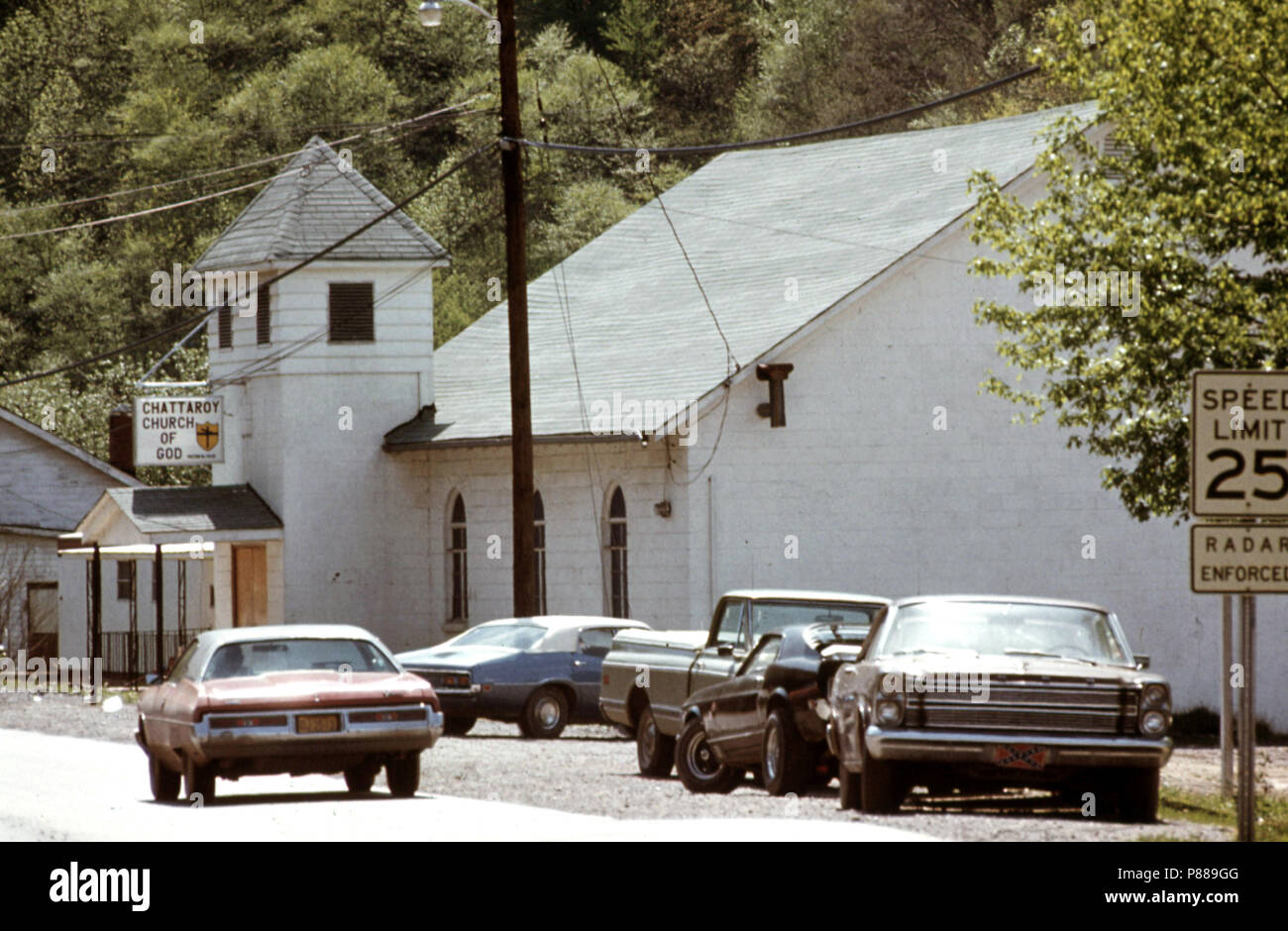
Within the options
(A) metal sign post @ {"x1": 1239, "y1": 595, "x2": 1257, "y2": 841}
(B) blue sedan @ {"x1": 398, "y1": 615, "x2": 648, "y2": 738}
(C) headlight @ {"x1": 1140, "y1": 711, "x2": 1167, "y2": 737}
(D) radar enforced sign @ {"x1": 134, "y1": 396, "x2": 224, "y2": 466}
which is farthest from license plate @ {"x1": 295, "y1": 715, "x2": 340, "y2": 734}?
(D) radar enforced sign @ {"x1": 134, "y1": 396, "x2": 224, "y2": 466}

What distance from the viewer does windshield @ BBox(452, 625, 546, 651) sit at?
2758 cm

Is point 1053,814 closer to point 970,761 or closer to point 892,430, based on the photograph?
point 970,761

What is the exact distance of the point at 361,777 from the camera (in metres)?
18.3

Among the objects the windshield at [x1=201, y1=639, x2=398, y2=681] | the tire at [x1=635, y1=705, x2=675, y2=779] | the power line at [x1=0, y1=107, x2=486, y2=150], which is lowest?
the tire at [x1=635, y1=705, x2=675, y2=779]

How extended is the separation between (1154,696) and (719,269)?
21.1 metres

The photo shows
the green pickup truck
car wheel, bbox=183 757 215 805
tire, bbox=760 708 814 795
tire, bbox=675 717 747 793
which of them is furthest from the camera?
the green pickup truck

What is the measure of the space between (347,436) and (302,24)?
49359mm

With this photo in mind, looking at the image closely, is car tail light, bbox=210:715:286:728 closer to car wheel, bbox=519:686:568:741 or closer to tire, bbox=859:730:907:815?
tire, bbox=859:730:907:815

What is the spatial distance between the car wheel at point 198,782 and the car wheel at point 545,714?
9.67m

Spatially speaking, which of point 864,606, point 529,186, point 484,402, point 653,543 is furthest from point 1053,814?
point 529,186

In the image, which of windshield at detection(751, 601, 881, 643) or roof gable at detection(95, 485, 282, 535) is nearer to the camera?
windshield at detection(751, 601, 881, 643)

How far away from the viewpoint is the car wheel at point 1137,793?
1516 cm

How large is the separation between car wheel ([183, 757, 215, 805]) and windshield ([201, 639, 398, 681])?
77 centimetres

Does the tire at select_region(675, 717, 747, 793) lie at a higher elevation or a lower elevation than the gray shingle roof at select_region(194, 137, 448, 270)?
lower
